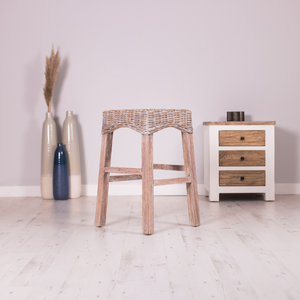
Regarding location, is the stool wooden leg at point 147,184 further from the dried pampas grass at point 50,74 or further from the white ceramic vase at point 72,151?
the dried pampas grass at point 50,74

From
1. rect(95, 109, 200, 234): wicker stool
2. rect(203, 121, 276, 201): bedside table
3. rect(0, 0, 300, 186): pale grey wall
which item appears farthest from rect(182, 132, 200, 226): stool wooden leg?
rect(0, 0, 300, 186): pale grey wall

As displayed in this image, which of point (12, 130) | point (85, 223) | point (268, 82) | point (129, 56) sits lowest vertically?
point (85, 223)

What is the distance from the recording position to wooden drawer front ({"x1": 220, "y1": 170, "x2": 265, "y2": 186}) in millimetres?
2432

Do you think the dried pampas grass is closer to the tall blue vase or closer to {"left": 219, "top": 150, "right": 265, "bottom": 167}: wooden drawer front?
the tall blue vase

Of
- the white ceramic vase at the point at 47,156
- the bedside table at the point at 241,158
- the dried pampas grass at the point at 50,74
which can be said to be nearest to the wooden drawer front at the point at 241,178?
the bedside table at the point at 241,158

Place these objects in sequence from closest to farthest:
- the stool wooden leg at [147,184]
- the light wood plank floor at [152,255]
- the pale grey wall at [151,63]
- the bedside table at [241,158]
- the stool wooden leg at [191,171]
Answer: the light wood plank floor at [152,255]
the stool wooden leg at [147,184]
the stool wooden leg at [191,171]
the bedside table at [241,158]
the pale grey wall at [151,63]

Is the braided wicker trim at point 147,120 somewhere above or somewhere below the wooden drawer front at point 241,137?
above

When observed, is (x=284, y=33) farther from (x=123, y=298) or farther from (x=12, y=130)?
(x=123, y=298)

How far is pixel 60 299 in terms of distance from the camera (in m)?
0.94

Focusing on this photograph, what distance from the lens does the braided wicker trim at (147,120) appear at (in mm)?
1570

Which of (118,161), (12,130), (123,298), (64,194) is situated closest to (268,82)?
(118,161)

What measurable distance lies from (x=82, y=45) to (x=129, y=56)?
1.25ft

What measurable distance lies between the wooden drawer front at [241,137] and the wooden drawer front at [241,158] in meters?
0.06

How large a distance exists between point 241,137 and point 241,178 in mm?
287
